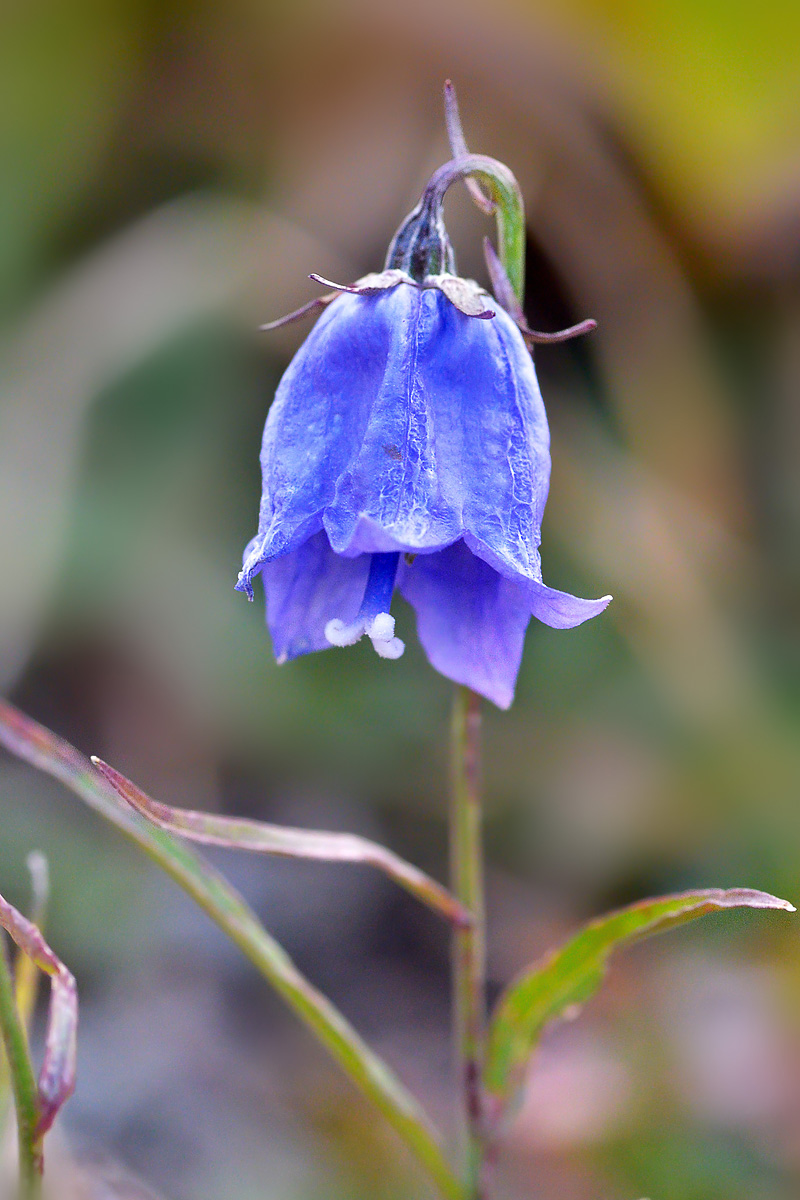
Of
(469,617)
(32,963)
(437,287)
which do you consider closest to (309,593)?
(469,617)

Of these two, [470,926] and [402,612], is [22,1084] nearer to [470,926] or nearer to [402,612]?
[470,926]

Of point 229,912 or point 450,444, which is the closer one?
point 450,444

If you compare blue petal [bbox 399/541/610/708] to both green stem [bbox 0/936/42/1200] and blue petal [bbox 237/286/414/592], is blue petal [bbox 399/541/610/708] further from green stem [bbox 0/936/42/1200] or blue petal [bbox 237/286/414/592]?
green stem [bbox 0/936/42/1200]

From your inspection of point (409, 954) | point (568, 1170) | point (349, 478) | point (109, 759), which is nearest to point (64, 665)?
point (109, 759)

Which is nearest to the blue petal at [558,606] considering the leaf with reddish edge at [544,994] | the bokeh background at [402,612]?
the leaf with reddish edge at [544,994]

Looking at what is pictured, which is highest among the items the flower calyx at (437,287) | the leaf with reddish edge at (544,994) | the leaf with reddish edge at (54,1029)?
the flower calyx at (437,287)

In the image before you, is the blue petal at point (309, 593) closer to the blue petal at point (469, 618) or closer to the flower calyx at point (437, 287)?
the blue petal at point (469, 618)
